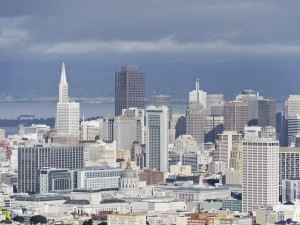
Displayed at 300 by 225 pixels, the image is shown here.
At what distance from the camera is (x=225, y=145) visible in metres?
67.1

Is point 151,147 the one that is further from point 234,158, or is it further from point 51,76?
point 51,76

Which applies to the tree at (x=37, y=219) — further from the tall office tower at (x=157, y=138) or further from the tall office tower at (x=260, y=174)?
the tall office tower at (x=157, y=138)

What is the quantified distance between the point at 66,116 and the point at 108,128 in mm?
3943

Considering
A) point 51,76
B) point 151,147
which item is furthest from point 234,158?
point 51,76

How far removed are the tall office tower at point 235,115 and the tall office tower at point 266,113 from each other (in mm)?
645

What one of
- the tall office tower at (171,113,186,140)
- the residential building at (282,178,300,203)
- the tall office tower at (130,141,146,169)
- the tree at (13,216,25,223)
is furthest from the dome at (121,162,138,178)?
the tall office tower at (171,113,186,140)

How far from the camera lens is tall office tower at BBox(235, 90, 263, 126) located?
7900 centimetres

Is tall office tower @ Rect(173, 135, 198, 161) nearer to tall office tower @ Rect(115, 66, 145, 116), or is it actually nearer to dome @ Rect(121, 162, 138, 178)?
tall office tower @ Rect(115, 66, 145, 116)

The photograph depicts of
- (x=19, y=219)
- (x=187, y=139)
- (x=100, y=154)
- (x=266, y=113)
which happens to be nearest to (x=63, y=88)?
(x=266, y=113)

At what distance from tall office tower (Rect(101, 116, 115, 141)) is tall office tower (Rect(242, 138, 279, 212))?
20973 mm

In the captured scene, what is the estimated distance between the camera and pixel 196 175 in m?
63.0

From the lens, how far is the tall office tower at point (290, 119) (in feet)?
236

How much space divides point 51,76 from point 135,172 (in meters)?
33.2

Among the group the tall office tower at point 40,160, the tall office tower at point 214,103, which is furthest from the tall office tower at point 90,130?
the tall office tower at point 40,160
